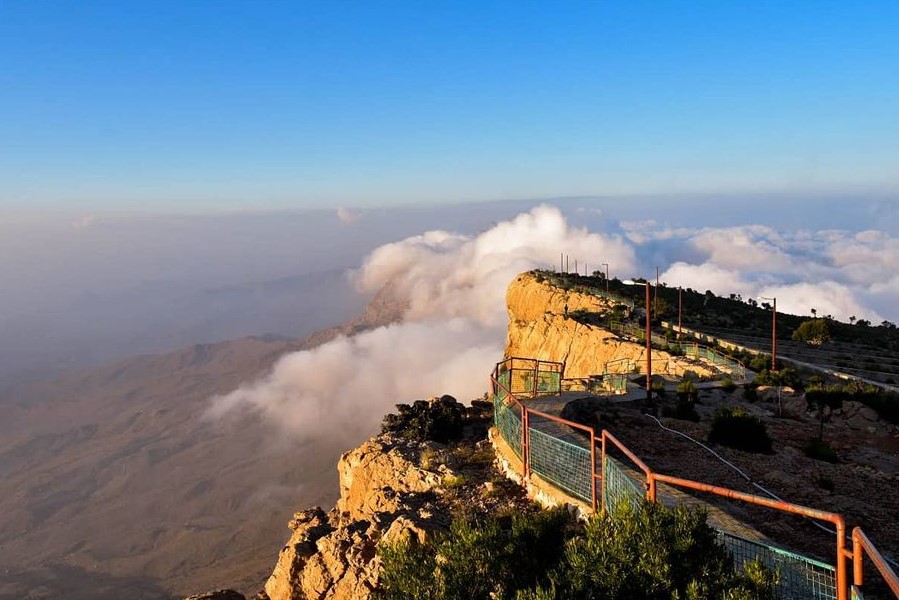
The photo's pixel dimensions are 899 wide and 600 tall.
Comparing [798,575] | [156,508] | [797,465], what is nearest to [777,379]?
[797,465]

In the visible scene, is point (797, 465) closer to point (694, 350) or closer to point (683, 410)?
point (683, 410)

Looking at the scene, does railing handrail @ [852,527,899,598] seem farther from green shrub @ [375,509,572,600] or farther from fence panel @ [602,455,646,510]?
green shrub @ [375,509,572,600]

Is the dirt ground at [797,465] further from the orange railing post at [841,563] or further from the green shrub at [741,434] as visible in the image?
the orange railing post at [841,563]

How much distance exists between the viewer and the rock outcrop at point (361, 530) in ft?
30.2

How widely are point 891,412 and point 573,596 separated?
53.4 feet

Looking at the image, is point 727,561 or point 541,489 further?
point 541,489

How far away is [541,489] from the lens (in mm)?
9875

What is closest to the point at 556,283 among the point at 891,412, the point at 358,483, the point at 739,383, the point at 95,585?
the point at 739,383

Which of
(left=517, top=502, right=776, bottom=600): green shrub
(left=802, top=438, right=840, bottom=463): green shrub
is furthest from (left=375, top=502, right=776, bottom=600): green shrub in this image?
(left=802, top=438, right=840, bottom=463): green shrub

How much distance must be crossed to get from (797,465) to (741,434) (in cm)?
123

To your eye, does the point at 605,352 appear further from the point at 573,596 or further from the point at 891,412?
the point at 573,596

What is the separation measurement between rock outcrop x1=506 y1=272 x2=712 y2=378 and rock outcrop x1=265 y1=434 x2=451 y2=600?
46.3 feet

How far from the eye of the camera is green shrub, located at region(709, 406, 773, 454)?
1283cm

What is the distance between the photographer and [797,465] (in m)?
12.1
